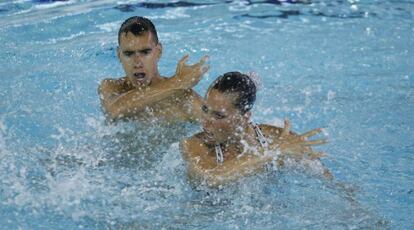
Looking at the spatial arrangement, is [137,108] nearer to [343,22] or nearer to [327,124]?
[327,124]

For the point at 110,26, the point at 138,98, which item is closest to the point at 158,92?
the point at 138,98

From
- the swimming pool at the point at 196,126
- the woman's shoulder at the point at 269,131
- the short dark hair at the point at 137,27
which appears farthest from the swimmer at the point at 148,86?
the woman's shoulder at the point at 269,131

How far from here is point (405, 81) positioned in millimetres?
5871

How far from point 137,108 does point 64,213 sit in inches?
33.1

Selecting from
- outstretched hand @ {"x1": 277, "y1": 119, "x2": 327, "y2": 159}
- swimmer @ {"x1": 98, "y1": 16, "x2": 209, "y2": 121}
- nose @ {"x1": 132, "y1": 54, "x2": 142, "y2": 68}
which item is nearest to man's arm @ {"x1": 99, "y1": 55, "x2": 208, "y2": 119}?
swimmer @ {"x1": 98, "y1": 16, "x2": 209, "y2": 121}

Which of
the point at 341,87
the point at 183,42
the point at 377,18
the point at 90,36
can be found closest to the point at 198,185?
the point at 341,87

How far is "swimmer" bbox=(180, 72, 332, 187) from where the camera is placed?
3.49 m

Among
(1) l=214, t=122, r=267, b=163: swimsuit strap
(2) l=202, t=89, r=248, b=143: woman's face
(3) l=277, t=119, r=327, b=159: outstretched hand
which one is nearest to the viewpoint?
(3) l=277, t=119, r=327, b=159: outstretched hand

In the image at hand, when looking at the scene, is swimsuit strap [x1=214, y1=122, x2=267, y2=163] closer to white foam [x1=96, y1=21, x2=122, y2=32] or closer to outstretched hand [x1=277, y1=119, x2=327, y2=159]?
outstretched hand [x1=277, y1=119, x2=327, y2=159]

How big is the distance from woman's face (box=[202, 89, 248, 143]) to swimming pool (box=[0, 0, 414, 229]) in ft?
0.95

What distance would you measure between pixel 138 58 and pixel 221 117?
1051 mm

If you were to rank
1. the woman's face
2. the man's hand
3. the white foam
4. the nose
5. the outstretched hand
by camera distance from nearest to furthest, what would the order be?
the outstretched hand → the woman's face → the man's hand → the nose → the white foam

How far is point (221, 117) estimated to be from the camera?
356 centimetres

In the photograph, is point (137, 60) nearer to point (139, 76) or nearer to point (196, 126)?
point (139, 76)
